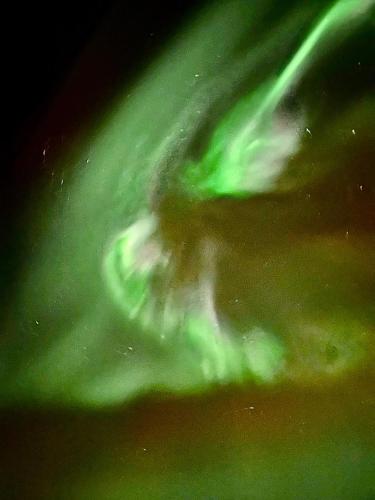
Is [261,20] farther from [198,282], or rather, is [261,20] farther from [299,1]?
[198,282]

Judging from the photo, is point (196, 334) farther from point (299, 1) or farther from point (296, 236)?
point (299, 1)

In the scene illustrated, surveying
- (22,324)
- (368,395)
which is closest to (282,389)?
(368,395)

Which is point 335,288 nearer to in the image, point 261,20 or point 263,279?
point 263,279

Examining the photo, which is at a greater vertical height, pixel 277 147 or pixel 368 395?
pixel 277 147

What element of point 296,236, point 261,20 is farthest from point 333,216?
point 261,20

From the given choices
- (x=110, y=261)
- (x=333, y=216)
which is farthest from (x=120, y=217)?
(x=333, y=216)
